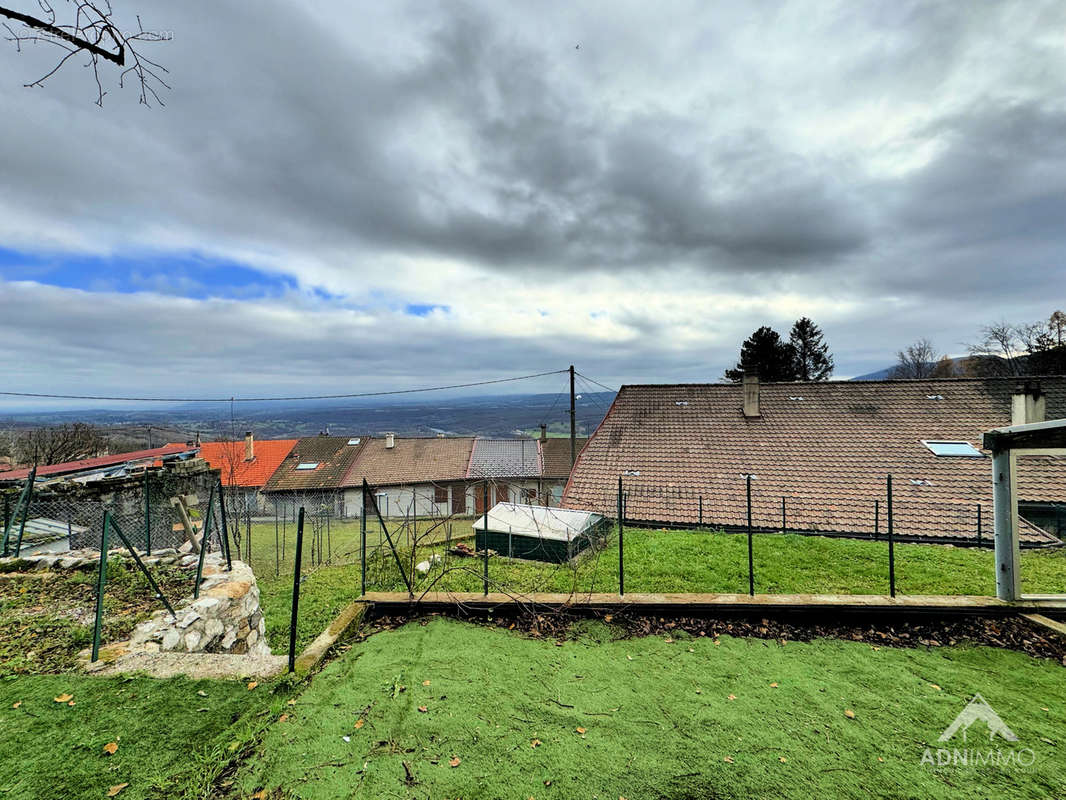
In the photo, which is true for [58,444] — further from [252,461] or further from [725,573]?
[725,573]

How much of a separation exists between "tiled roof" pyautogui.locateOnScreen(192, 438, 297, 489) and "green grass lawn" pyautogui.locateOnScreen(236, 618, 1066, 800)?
3431 centimetres

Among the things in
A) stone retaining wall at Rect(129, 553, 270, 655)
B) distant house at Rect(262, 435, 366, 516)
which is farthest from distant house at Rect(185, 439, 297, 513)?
stone retaining wall at Rect(129, 553, 270, 655)

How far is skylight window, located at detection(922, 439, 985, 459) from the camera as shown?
13.4 metres

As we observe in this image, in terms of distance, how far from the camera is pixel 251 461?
1395 inches

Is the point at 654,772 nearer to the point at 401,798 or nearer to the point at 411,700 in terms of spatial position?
the point at 401,798

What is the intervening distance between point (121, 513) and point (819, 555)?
14.3 m

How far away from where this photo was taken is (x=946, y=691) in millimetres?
3689

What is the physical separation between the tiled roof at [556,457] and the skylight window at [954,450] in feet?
71.7

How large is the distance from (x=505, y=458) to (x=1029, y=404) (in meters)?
27.5

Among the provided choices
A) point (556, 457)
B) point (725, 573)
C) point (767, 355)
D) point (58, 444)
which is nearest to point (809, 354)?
point (767, 355)

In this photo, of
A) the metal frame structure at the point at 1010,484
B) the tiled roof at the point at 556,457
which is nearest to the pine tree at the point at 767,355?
the tiled roof at the point at 556,457

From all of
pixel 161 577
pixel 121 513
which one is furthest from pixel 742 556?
pixel 121 513

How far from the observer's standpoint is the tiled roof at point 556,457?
33619 millimetres

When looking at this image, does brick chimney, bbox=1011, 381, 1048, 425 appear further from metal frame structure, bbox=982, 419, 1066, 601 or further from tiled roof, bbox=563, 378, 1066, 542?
metal frame structure, bbox=982, 419, 1066, 601
